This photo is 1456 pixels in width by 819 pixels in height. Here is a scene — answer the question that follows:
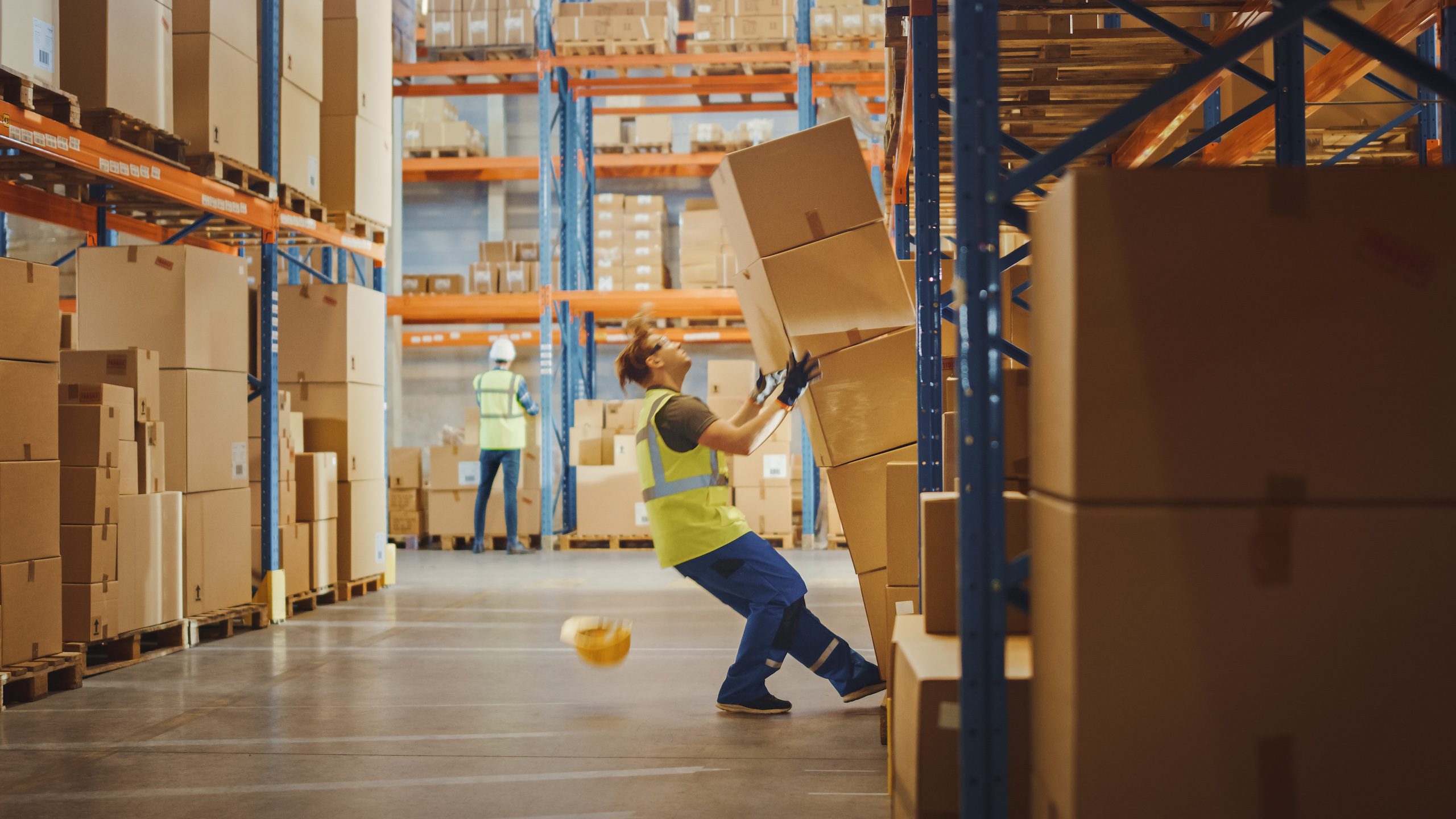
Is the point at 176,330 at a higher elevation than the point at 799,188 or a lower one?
lower

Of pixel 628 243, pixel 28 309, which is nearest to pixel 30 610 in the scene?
pixel 28 309

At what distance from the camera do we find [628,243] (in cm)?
1233

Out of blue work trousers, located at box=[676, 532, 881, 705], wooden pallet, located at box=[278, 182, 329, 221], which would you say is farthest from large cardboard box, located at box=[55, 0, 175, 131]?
blue work trousers, located at box=[676, 532, 881, 705]

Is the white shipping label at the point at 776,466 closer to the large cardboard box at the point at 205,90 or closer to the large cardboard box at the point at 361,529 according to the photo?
the large cardboard box at the point at 361,529

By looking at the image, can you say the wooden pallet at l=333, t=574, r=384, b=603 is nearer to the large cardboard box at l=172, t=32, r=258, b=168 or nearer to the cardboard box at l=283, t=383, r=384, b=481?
the cardboard box at l=283, t=383, r=384, b=481

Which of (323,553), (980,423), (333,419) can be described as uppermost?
(333,419)

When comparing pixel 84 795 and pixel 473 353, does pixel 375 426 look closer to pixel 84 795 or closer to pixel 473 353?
pixel 84 795

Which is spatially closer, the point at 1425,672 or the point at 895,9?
the point at 1425,672

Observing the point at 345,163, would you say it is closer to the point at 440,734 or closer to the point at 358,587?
the point at 358,587

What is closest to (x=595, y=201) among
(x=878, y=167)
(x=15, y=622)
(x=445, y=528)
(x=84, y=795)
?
(x=878, y=167)

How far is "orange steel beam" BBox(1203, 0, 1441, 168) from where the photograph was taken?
4.05 metres

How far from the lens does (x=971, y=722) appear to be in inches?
83.0

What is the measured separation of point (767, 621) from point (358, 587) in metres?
5.05

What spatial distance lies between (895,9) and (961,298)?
2386 mm
